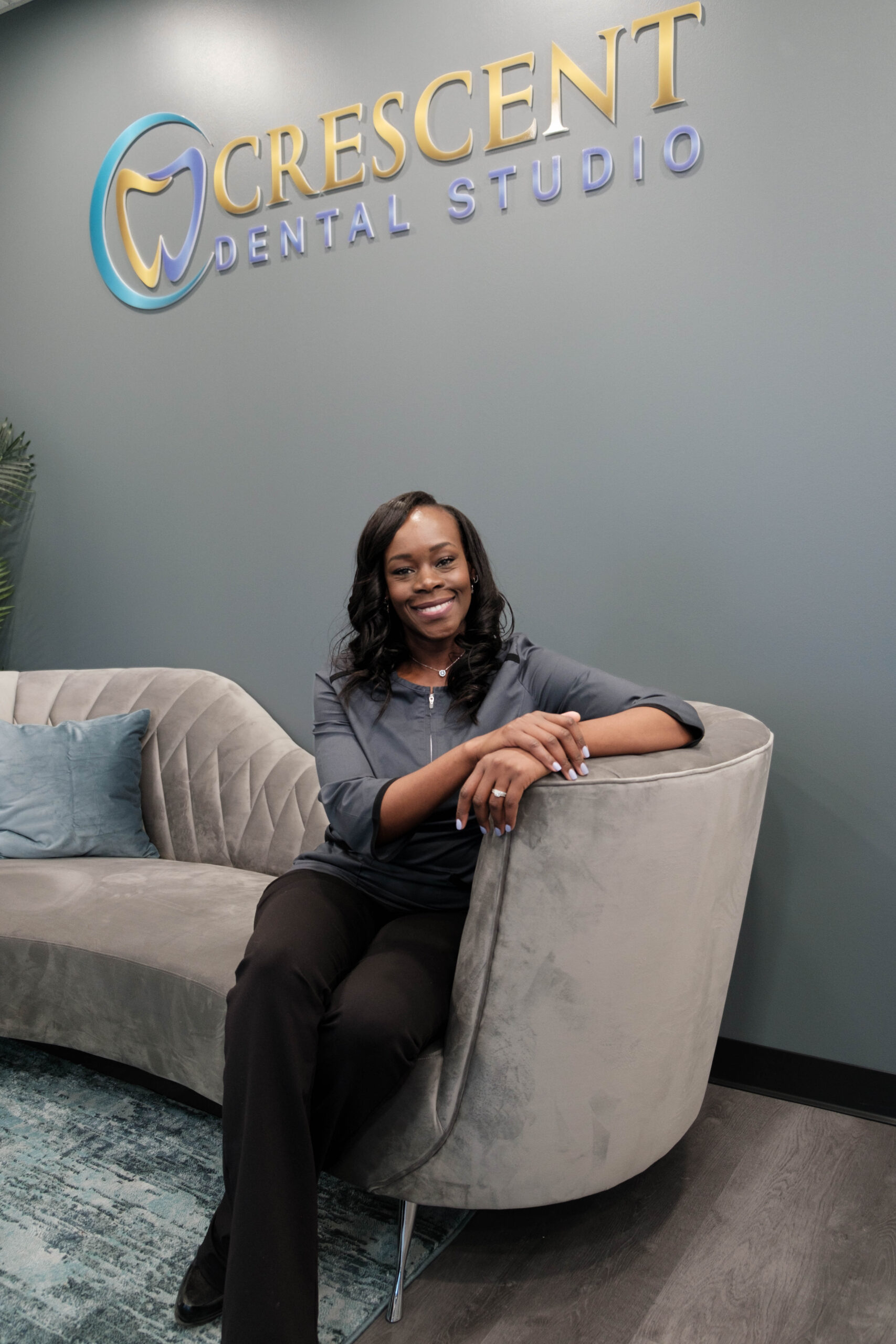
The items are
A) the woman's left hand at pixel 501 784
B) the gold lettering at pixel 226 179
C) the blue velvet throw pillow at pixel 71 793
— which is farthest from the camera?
the gold lettering at pixel 226 179

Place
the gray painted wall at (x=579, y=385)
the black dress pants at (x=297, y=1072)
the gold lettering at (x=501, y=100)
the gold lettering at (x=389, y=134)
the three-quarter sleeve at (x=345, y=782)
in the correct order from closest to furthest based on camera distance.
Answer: the black dress pants at (x=297, y=1072) < the three-quarter sleeve at (x=345, y=782) < the gray painted wall at (x=579, y=385) < the gold lettering at (x=501, y=100) < the gold lettering at (x=389, y=134)

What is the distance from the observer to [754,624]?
2.17 metres

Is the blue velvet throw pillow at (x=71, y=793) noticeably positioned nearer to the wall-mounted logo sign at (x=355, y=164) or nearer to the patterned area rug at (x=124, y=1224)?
the patterned area rug at (x=124, y=1224)

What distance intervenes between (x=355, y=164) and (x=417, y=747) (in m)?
1.74

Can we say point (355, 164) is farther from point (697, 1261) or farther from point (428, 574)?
point (697, 1261)

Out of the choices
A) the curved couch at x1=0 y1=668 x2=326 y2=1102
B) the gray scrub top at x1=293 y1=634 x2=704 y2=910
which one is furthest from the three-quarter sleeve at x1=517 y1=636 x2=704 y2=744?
the curved couch at x1=0 y1=668 x2=326 y2=1102

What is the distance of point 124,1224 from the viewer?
5.65ft

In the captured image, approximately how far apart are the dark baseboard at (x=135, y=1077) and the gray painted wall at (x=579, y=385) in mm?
1028

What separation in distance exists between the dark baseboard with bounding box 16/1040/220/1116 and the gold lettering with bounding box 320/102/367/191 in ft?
7.55

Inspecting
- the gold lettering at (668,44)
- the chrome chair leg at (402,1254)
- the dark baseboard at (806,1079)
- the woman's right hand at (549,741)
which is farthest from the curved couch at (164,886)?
the gold lettering at (668,44)

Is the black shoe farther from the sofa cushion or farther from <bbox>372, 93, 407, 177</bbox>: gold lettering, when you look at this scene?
<bbox>372, 93, 407, 177</bbox>: gold lettering

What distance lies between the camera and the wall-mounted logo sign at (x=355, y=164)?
2.20m

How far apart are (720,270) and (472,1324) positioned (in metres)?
2.11

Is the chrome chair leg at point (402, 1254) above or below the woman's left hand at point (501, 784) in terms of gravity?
below
